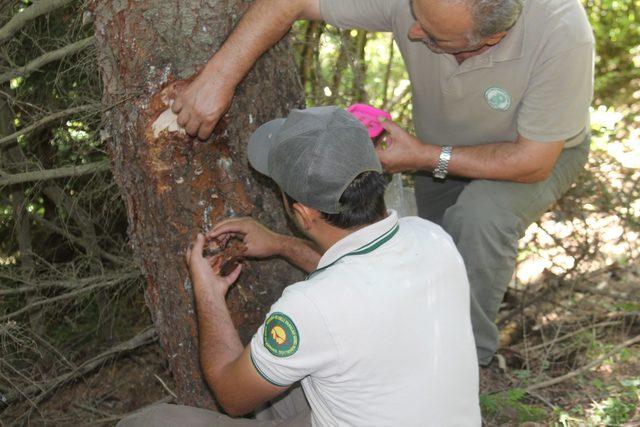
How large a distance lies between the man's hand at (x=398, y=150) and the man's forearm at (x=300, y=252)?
48 centimetres

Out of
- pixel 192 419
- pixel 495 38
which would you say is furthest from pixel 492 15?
pixel 192 419

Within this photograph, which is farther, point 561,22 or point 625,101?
Result: point 625,101

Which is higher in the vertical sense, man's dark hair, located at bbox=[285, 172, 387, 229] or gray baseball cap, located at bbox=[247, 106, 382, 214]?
gray baseball cap, located at bbox=[247, 106, 382, 214]

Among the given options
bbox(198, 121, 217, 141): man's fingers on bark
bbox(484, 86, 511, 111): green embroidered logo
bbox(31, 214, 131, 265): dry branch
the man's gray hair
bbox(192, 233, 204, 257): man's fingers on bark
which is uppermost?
the man's gray hair

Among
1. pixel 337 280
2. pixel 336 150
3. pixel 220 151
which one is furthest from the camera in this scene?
pixel 220 151

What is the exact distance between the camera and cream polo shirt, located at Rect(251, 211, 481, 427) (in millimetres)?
1890

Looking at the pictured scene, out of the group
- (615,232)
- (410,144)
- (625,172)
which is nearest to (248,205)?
(410,144)

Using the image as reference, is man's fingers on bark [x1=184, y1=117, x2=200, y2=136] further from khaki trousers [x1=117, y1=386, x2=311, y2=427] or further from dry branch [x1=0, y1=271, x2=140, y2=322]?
dry branch [x1=0, y1=271, x2=140, y2=322]

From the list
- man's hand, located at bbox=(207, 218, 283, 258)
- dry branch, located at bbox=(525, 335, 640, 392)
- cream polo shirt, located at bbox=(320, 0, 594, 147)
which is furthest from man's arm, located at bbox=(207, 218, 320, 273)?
dry branch, located at bbox=(525, 335, 640, 392)

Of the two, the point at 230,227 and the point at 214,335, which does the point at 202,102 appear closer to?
the point at 230,227

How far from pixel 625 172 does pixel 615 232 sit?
67 cm

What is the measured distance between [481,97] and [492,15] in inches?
17.9

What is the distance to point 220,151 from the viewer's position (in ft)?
9.07

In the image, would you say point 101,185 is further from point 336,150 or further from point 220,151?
point 336,150
